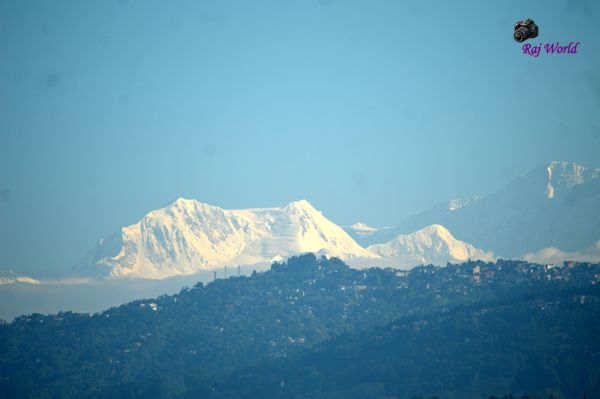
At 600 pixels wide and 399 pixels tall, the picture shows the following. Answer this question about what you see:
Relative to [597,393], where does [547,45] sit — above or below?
above

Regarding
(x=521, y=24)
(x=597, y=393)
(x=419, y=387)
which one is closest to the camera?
(x=521, y=24)

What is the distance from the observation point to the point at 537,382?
19188cm

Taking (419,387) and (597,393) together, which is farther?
(419,387)

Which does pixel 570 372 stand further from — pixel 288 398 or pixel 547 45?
pixel 547 45

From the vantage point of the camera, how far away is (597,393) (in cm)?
18250

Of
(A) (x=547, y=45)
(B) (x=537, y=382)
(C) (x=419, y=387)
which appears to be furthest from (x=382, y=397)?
(A) (x=547, y=45)

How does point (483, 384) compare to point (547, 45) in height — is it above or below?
below

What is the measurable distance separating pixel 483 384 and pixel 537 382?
34.0 feet

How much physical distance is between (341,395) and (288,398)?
1075 centimetres

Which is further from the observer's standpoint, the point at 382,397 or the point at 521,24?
the point at 382,397

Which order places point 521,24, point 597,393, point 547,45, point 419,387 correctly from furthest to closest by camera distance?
point 419,387, point 597,393, point 547,45, point 521,24

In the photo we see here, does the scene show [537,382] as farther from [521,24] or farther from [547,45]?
[521,24]

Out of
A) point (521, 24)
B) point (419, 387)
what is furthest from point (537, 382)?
point (521, 24)

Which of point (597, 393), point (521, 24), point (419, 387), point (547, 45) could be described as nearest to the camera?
point (521, 24)
